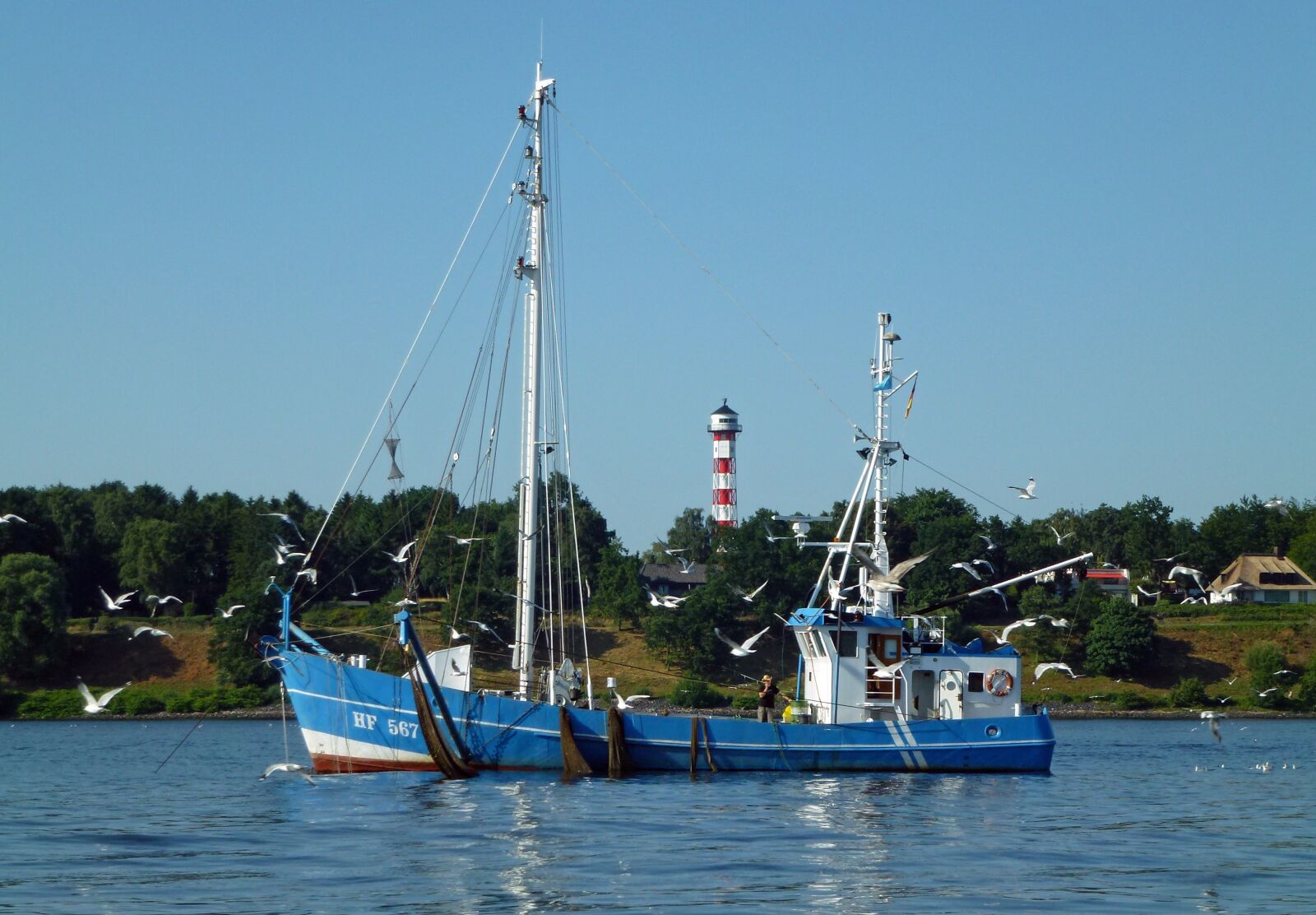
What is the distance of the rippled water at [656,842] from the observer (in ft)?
67.4

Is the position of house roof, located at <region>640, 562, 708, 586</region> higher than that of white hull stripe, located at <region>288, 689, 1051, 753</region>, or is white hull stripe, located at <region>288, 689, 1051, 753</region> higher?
house roof, located at <region>640, 562, 708, 586</region>

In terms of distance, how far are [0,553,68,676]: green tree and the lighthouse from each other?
5083 cm

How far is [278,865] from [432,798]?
7.76 meters

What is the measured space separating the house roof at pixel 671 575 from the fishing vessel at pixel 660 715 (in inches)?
2500

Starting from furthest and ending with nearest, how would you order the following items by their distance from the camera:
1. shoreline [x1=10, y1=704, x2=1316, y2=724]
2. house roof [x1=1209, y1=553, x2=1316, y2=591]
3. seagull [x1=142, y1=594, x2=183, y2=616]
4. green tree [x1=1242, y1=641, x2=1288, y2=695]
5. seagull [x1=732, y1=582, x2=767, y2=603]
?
house roof [x1=1209, y1=553, x2=1316, y2=591] < green tree [x1=1242, y1=641, x2=1288, y2=695] < shoreline [x1=10, y1=704, x2=1316, y2=724] < seagull [x1=142, y1=594, x2=183, y2=616] < seagull [x1=732, y1=582, x2=767, y2=603]

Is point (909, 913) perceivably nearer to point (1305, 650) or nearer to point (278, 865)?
point (278, 865)

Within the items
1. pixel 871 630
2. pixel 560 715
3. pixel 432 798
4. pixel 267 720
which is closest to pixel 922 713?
pixel 871 630

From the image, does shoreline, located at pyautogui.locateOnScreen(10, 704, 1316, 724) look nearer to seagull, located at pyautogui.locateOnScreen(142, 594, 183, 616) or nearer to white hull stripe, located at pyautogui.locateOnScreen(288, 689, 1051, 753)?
seagull, located at pyautogui.locateOnScreen(142, 594, 183, 616)

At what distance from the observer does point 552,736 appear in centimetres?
3434

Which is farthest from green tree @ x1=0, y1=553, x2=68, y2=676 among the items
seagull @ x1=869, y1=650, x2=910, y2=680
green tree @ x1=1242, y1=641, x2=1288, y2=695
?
green tree @ x1=1242, y1=641, x2=1288, y2=695

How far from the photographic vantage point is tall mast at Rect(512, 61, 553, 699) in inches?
1368

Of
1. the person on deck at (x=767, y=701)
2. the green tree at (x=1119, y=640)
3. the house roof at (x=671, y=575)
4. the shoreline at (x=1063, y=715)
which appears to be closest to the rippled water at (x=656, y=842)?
the person on deck at (x=767, y=701)

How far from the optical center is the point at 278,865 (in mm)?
22734

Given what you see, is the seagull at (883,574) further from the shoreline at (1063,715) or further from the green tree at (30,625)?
the green tree at (30,625)
